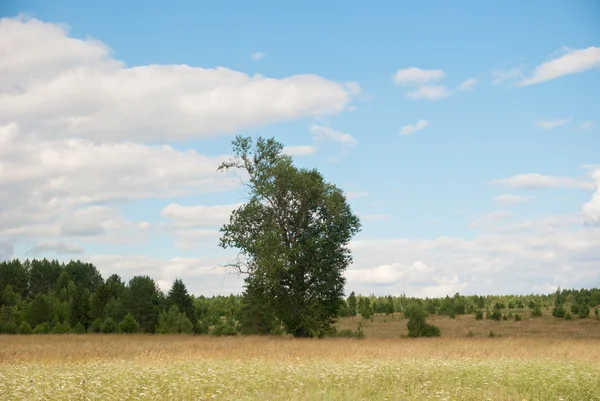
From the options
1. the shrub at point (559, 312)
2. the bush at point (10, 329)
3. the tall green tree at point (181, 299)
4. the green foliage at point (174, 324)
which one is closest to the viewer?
the green foliage at point (174, 324)

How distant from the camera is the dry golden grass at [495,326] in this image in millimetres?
47469

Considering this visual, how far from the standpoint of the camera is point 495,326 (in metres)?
54.2

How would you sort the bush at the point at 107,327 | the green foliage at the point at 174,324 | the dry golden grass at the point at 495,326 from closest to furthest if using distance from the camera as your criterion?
the dry golden grass at the point at 495,326 → the green foliage at the point at 174,324 → the bush at the point at 107,327

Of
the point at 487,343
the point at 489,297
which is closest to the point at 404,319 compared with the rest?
the point at 489,297

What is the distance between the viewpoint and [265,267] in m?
35.9

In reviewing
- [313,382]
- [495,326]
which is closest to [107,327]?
[495,326]

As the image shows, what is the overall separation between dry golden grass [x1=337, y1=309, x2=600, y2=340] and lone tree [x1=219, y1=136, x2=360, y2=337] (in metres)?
9.74

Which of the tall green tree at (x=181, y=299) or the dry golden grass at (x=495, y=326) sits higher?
the tall green tree at (x=181, y=299)

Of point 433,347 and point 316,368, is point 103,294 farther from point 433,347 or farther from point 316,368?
point 316,368

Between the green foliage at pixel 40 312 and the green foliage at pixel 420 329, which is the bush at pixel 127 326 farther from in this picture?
the green foliage at pixel 420 329

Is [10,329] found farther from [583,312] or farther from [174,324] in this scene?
[583,312]

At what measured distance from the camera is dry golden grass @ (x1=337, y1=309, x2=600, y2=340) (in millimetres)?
47469

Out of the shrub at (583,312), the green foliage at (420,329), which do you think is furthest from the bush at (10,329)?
the shrub at (583,312)

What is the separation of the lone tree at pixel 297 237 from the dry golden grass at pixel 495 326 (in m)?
9.74
